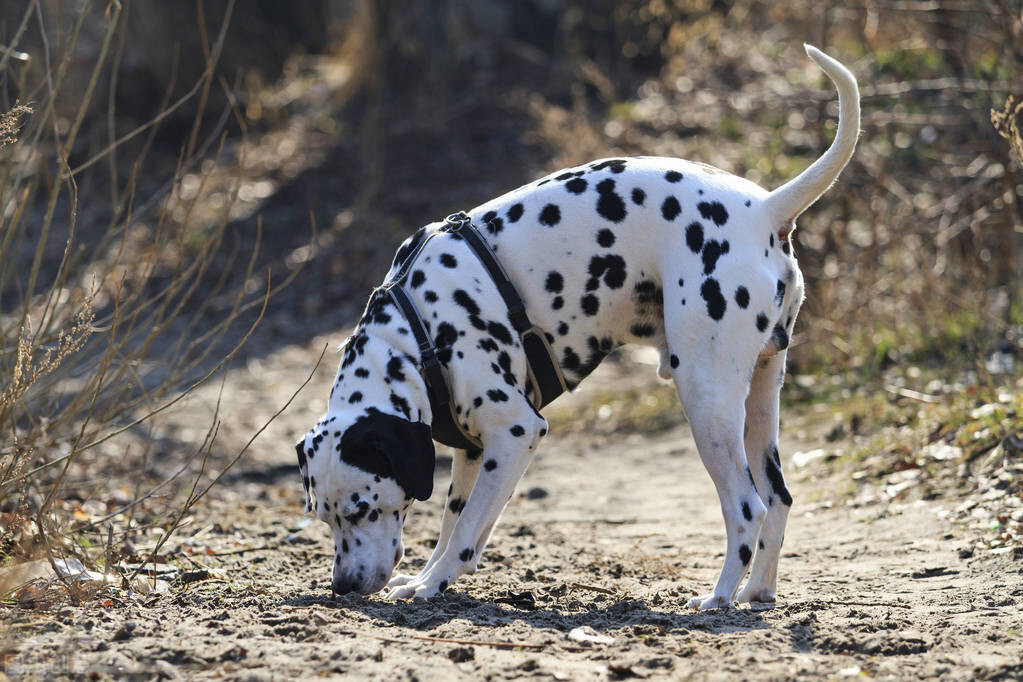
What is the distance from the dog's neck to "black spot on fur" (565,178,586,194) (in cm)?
96

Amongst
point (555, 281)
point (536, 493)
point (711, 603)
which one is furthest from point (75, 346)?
point (536, 493)

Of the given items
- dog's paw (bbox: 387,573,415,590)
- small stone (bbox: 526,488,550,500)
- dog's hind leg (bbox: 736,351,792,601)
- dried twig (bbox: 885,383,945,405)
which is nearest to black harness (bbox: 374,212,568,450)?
dog's paw (bbox: 387,573,415,590)

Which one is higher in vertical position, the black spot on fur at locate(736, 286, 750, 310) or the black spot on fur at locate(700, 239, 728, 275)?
the black spot on fur at locate(700, 239, 728, 275)

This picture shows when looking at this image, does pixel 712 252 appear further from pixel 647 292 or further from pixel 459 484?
pixel 459 484

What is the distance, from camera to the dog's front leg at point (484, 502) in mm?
4676

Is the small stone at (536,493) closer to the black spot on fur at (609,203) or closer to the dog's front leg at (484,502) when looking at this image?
the dog's front leg at (484,502)

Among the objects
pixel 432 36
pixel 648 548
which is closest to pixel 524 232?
pixel 648 548

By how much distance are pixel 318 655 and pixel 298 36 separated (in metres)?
17.0

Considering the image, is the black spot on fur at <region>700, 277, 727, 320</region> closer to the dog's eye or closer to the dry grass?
the dog's eye

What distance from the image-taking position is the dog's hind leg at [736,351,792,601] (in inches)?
180

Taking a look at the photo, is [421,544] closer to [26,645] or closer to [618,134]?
[26,645]

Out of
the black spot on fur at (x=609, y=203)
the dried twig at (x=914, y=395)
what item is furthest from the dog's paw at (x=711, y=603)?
the dried twig at (x=914, y=395)

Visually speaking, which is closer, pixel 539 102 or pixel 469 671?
pixel 469 671

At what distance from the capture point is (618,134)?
1444 centimetres
